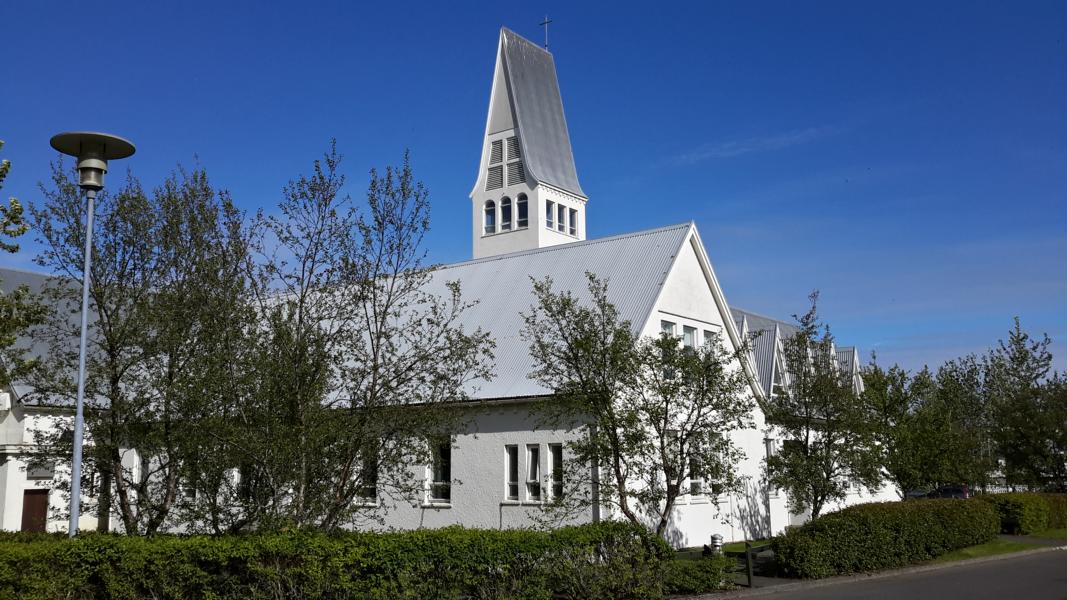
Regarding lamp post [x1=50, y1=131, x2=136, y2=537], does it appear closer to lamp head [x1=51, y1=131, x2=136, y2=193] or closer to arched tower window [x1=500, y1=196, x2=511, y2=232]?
lamp head [x1=51, y1=131, x2=136, y2=193]

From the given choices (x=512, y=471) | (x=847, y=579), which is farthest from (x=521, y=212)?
(x=847, y=579)

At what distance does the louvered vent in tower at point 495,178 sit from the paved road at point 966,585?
1420 inches

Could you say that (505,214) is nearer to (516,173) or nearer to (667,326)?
(516,173)

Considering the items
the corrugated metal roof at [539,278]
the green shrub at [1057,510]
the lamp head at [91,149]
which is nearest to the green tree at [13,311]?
the lamp head at [91,149]

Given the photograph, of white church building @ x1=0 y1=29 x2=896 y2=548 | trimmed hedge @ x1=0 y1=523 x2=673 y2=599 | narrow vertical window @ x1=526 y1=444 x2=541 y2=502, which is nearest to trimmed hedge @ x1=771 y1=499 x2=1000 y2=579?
white church building @ x1=0 y1=29 x2=896 y2=548

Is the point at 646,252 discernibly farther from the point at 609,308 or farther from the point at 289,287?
the point at 289,287

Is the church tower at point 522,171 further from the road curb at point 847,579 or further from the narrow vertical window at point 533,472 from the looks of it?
the road curb at point 847,579

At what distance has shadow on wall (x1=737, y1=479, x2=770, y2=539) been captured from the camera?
93.0ft

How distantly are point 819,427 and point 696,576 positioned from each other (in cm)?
1103

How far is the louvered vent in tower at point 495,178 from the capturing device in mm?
52856

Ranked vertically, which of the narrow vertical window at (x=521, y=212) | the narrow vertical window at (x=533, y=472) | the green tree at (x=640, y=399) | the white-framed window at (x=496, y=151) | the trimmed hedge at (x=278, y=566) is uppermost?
the white-framed window at (x=496, y=151)

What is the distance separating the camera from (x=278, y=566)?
1178 cm

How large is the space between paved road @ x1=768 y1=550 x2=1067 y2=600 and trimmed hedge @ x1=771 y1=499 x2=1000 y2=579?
1.96 feet

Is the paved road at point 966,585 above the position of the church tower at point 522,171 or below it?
below
